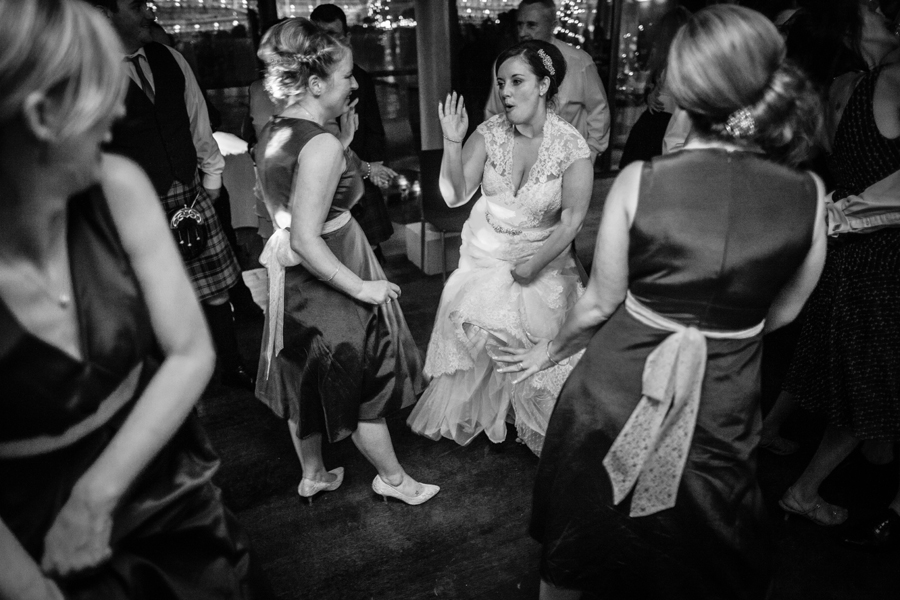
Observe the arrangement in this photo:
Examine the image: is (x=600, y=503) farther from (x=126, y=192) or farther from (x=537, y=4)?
(x=537, y=4)

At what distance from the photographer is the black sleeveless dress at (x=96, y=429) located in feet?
2.69

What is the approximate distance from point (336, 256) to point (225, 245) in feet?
3.75

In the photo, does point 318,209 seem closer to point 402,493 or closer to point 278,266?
point 278,266

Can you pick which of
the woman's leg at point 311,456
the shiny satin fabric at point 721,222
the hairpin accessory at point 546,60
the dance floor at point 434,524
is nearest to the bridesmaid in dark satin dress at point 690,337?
the shiny satin fabric at point 721,222

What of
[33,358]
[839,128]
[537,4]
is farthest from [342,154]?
[537,4]

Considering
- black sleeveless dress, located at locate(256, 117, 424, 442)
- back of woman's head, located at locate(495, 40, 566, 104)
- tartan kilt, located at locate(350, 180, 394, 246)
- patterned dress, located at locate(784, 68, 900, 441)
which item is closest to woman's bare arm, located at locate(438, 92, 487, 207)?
back of woman's head, located at locate(495, 40, 566, 104)

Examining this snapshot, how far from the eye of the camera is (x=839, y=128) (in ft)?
6.51

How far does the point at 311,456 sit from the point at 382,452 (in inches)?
12.0

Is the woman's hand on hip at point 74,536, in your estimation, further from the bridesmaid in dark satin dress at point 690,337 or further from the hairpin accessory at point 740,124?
the hairpin accessory at point 740,124

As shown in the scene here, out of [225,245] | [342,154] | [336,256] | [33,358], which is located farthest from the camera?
[225,245]

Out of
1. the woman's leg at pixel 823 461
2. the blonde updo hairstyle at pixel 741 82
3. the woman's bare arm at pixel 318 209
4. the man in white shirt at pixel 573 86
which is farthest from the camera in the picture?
the man in white shirt at pixel 573 86

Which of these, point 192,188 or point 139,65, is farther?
point 192,188

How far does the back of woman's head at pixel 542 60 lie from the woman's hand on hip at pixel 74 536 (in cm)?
200

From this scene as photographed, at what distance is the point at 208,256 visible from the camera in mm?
2783
